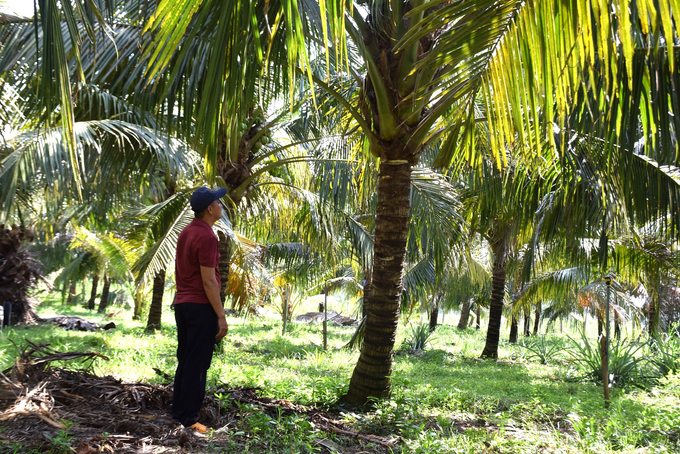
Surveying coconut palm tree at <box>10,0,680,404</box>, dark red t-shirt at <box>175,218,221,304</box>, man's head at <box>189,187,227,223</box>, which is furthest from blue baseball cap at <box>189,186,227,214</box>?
coconut palm tree at <box>10,0,680,404</box>

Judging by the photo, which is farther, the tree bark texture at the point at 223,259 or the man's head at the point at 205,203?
the tree bark texture at the point at 223,259

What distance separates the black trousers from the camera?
3.48m

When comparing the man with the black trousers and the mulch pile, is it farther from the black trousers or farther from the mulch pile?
the mulch pile

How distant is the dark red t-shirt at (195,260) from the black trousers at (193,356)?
2.8 inches

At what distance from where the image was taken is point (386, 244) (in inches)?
186

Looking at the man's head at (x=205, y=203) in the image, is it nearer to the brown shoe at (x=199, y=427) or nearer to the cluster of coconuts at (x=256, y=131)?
the brown shoe at (x=199, y=427)

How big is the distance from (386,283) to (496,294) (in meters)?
8.88

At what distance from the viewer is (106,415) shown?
138 inches

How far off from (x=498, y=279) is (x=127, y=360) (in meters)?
9.18

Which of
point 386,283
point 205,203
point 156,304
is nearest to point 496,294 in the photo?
point 156,304

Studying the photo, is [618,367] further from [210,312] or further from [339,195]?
[210,312]

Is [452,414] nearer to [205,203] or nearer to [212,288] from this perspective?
[212,288]

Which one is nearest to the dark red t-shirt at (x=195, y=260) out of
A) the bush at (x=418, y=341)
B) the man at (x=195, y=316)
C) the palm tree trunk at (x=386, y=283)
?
the man at (x=195, y=316)

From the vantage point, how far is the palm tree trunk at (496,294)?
12266 millimetres
